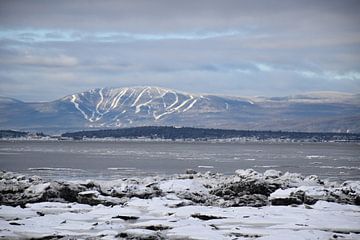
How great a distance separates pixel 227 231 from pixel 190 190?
395 inches

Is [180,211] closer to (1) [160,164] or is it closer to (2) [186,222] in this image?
(2) [186,222]

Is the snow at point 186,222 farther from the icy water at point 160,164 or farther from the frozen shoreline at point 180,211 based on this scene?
the icy water at point 160,164

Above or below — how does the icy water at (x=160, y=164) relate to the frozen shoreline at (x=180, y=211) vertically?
below

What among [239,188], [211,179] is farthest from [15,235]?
[211,179]

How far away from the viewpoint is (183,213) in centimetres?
2397

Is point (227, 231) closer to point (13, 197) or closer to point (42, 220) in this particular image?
point (42, 220)

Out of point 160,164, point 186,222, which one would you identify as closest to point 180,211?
point 186,222

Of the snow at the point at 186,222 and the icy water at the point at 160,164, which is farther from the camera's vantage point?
the icy water at the point at 160,164

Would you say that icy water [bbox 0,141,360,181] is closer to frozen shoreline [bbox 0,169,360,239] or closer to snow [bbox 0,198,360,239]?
frozen shoreline [bbox 0,169,360,239]

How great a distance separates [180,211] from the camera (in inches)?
962

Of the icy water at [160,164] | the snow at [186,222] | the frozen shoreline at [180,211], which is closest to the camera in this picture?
the snow at [186,222]

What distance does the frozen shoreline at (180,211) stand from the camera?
19688 mm

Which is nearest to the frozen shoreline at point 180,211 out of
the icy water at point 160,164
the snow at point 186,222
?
the snow at point 186,222

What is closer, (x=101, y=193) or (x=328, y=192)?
(x=328, y=192)
